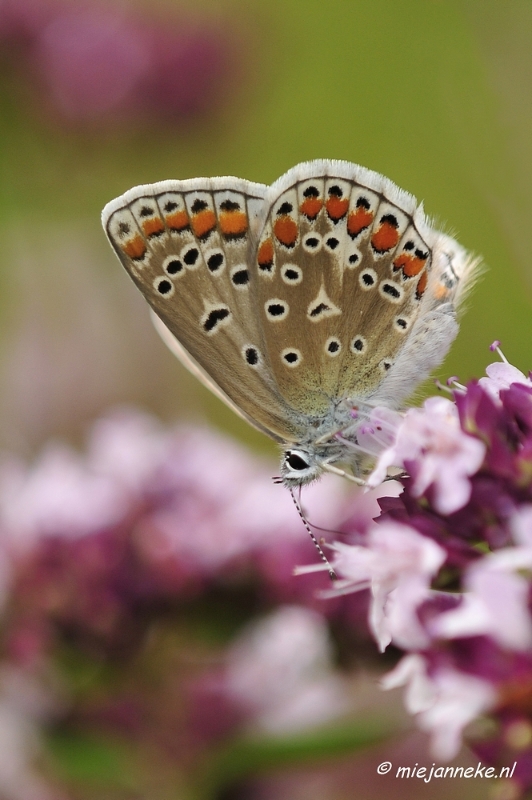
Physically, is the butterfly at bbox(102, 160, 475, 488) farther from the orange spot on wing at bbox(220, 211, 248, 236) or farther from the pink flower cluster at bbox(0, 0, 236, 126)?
the pink flower cluster at bbox(0, 0, 236, 126)

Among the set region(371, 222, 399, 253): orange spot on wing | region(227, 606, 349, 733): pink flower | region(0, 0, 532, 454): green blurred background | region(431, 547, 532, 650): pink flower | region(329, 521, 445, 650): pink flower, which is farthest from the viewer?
region(0, 0, 532, 454): green blurred background

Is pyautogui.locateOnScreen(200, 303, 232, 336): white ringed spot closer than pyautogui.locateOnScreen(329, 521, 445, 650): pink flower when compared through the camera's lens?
No

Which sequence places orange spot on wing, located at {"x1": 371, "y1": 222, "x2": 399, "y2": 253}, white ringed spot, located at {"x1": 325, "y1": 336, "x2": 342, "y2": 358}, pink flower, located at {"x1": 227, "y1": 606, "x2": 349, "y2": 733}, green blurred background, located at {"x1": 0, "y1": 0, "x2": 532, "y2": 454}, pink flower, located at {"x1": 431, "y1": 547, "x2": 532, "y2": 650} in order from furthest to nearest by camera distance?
green blurred background, located at {"x1": 0, "y1": 0, "x2": 532, "y2": 454}, pink flower, located at {"x1": 227, "y1": 606, "x2": 349, "y2": 733}, white ringed spot, located at {"x1": 325, "y1": 336, "x2": 342, "y2": 358}, orange spot on wing, located at {"x1": 371, "y1": 222, "x2": 399, "y2": 253}, pink flower, located at {"x1": 431, "y1": 547, "x2": 532, "y2": 650}

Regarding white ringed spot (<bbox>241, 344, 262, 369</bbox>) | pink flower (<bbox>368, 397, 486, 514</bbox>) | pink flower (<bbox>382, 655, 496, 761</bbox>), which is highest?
white ringed spot (<bbox>241, 344, 262, 369</bbox>)

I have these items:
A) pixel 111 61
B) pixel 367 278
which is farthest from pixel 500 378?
pixel 111 61

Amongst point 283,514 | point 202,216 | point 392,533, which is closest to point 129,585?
point 283,514

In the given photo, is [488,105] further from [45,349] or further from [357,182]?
[45,349]

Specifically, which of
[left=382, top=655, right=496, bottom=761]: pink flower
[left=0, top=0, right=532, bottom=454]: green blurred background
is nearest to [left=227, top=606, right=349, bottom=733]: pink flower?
[left=382, top=655, right=496, bottom=761]: pink flower
